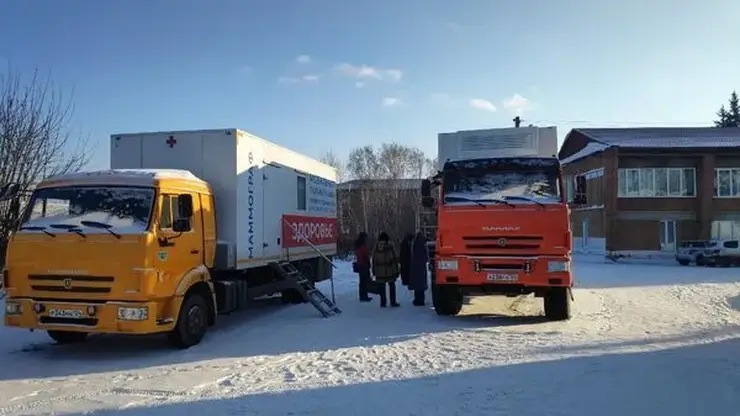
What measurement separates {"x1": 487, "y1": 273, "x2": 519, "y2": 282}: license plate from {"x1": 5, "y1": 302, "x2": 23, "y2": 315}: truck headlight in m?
7.60

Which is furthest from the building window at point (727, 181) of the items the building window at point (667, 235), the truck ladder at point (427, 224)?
the truck ladder at point (427, 224)

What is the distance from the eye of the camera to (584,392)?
7000 mm

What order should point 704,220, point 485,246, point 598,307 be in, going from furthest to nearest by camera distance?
point 704,220
point 598,307
point 485,246

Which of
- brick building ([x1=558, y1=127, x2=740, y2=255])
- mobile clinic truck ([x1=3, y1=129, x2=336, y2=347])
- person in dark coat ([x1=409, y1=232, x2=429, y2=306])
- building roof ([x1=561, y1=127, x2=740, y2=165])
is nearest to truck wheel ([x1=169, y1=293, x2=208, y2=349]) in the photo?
mobile clinic truck ([x1=3, y1=129, x2=336, y2=347])

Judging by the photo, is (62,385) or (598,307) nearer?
(62,385)

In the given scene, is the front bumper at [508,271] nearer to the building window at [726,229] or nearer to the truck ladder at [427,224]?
the truck ladder at [427,224]

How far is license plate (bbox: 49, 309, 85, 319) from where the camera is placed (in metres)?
9.01

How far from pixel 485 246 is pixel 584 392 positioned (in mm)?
5256

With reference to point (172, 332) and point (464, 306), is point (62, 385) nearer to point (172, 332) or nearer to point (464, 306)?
point (172, 332)

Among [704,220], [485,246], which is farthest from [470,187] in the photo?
[704,220]

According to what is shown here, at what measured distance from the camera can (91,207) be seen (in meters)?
9.50

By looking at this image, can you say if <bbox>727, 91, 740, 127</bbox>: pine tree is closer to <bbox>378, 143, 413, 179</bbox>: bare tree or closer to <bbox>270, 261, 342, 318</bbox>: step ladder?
<bbox>378, 143, 413, 179</bbox>: bare tree

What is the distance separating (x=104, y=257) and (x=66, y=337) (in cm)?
240

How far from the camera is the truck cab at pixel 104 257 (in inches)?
354
